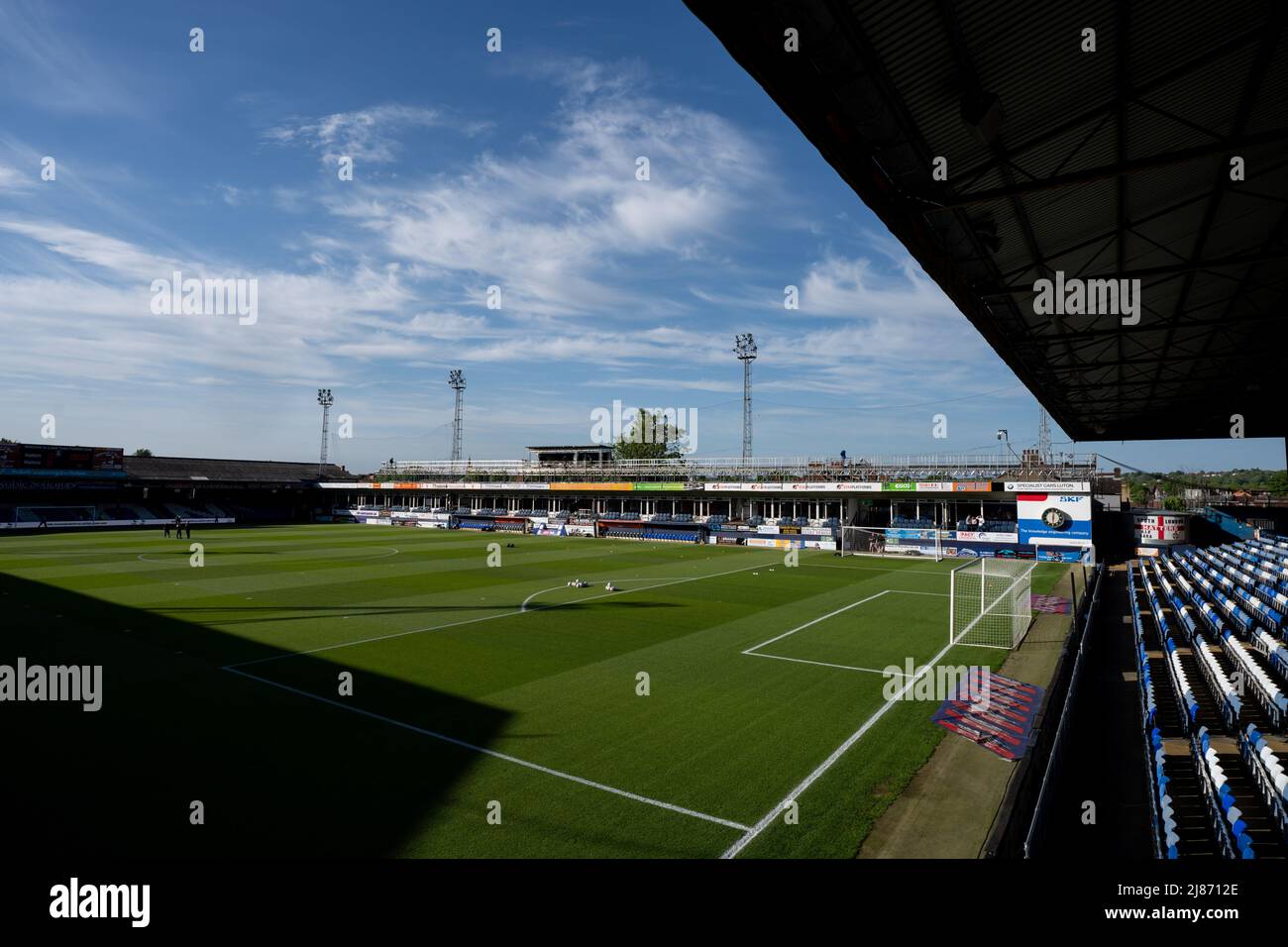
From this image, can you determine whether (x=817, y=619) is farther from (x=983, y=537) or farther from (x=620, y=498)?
(x=620, y=498)

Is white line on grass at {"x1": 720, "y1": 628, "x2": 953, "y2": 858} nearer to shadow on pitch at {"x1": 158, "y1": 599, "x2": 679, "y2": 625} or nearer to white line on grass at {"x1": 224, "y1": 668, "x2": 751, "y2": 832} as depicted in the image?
white line on grass at {"x1": 224, "y1": 668, "x2": 751, "y2": 832}

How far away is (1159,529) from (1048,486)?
1347 cm

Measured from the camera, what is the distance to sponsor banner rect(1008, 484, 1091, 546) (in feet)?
137

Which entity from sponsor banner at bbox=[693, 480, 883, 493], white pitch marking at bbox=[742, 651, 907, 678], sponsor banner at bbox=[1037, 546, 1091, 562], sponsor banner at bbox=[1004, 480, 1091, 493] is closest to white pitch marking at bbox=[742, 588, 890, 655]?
white pitch marking at bbox=[742, 651, 907, 678]

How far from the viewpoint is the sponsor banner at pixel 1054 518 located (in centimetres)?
4172

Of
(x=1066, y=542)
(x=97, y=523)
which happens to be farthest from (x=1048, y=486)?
(x=97, y=523)

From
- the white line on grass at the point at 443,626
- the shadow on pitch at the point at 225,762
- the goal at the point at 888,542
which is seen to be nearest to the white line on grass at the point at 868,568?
the goal at the point at 888,542

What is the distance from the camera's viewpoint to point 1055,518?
42562 mm

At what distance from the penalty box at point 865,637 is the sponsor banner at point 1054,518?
21.0 m

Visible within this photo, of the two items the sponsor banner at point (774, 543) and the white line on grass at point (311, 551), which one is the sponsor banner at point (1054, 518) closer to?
the sponsor banner at point (774, 543)

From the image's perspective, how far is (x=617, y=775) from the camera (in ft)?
32.9
